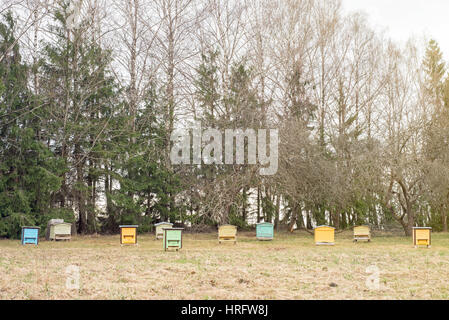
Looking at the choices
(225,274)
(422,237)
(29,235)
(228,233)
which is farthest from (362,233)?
(29,235)

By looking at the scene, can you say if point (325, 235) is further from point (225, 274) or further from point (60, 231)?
point (60, 231)

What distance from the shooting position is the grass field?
18.9 feet

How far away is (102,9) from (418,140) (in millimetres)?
13384

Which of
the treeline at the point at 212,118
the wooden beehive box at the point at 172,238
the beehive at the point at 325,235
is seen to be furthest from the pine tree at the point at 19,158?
the beehive at the point at 325,235

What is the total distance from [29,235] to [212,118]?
7.93 meters

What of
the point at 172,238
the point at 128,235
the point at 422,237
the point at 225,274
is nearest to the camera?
the point at 225,274

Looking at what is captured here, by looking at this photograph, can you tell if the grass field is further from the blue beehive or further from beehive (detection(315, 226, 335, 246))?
the blue beehive

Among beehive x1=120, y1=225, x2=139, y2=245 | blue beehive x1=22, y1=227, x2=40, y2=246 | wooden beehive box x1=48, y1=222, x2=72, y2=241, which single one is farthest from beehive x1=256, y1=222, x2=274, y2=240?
blue beehive x1=22, y1=227, x2=40, y2=246

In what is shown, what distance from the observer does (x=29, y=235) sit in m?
12.9

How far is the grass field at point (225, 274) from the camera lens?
575cm

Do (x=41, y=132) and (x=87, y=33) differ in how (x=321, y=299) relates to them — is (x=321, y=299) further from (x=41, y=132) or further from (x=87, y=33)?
(x=87, y=33)

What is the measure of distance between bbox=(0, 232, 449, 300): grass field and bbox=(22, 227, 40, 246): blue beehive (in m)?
2.25

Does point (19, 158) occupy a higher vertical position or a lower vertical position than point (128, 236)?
higher

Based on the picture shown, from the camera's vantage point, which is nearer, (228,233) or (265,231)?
(228,233)
